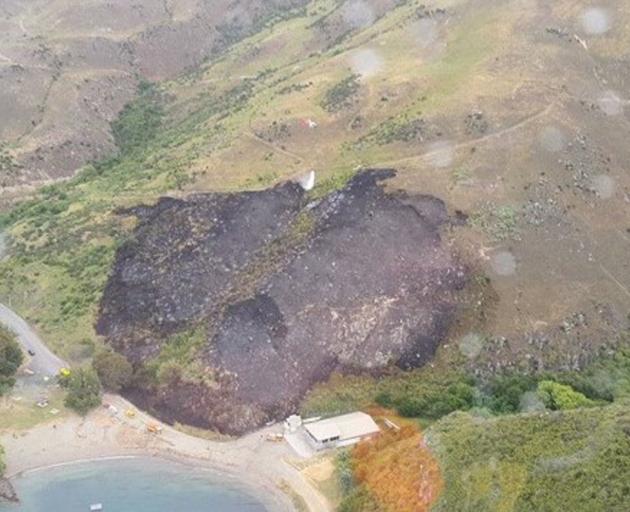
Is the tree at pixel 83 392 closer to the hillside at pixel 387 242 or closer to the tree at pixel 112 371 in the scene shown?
the tree at pixel 112 371

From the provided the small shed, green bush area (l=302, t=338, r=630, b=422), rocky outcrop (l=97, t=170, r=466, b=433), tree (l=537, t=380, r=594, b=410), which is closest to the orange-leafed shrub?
the small shed

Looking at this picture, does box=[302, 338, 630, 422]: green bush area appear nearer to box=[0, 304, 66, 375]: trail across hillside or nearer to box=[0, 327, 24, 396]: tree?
box=[0, 304, 66, 375]: trail across hillside

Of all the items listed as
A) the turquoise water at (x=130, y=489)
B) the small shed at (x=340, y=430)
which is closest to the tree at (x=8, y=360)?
the turquoise water at (x=130, y=489)

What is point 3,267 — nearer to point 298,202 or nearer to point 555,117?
point 298,202

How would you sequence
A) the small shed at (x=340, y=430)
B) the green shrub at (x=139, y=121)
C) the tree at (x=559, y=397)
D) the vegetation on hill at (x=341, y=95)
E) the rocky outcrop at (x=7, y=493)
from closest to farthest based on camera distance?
1. the rocky outcrop at (x=7, y=493)
2. the small shed at (x=340, y=430)
3. the tree at (x=559, y=397)
4. the vegetation on hill at (x=341, y=95)
5. the green shrub at (x=139, y=121)

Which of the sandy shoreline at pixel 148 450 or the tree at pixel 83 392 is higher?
the tree at pixel 83 392

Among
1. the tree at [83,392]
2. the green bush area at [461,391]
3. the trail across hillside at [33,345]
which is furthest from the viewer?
the trail across hillside at [33,345]
